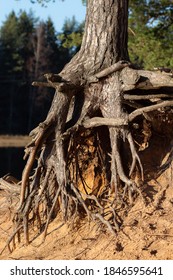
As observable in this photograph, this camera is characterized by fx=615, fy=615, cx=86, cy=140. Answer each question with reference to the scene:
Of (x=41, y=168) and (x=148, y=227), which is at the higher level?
(x=41, y=168)

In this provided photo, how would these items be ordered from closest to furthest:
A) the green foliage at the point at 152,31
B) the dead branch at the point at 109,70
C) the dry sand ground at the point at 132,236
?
the dry sand ground at the point at 132,236 → the dead branch at the point at 109,70 → the green foliage at the point at 152,31

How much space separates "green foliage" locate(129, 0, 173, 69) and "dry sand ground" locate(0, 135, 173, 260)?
8.34 meters

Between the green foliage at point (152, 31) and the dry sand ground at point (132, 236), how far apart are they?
834 cm

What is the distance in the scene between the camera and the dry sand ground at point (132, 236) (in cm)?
621

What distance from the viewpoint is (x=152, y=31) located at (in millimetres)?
15664

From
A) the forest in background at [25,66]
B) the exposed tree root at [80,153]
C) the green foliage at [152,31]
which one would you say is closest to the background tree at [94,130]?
the exposed tree root at [80,153]

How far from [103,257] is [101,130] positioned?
1.91 metres

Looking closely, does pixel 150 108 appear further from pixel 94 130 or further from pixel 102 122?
pixel 94 130

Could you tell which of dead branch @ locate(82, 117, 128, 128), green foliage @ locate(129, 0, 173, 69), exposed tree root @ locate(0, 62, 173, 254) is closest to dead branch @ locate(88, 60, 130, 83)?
exposed tree root @ locate(0, 62, 173, 254)

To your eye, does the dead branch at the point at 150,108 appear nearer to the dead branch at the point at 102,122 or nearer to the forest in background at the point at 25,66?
the dead branch at the point at 102,122
